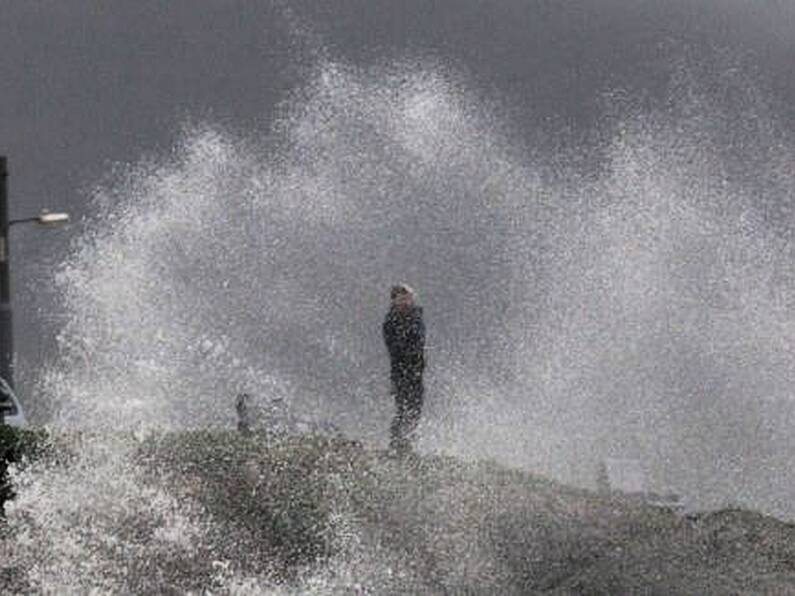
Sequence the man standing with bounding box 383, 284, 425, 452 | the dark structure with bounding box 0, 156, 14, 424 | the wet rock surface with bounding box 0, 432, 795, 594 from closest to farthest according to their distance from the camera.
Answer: the wet rock surface with bounding box 0, 432, 795, 594, the man standing with bounding box 383, 284, 425, 452, the dark structure with bounding box 0, 156, 14, 424

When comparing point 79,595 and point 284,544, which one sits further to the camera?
point 284,544

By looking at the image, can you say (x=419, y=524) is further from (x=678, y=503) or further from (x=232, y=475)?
(x=678, y=503)

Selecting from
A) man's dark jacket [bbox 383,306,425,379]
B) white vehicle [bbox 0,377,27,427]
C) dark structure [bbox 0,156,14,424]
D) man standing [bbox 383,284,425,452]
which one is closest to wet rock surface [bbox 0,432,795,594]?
man standing [bbox 383,284,425,452]

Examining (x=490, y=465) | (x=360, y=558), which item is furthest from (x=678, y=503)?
(x=360, y=558)

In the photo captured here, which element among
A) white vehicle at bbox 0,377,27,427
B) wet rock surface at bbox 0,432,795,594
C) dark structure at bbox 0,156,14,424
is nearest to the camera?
wet rock surface at bbox 0,432,795,594

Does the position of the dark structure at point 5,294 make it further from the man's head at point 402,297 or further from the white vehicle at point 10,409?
the man's head at point 402,297

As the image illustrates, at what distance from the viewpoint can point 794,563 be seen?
13.7 metres

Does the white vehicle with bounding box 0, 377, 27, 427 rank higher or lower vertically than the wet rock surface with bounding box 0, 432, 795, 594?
higher

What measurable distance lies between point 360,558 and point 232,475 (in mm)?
1895

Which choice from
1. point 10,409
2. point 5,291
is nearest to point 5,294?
point 5,291

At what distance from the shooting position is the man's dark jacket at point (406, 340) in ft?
55.0

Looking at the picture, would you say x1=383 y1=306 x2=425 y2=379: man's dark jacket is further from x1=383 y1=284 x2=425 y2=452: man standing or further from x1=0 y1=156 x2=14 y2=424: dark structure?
x1=0 y1=156 x2=14 y2=424: dark structure

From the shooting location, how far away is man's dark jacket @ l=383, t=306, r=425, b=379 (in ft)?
55.0

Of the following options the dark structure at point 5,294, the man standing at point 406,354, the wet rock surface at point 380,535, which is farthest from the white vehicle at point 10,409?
the man standing at point 406,354
